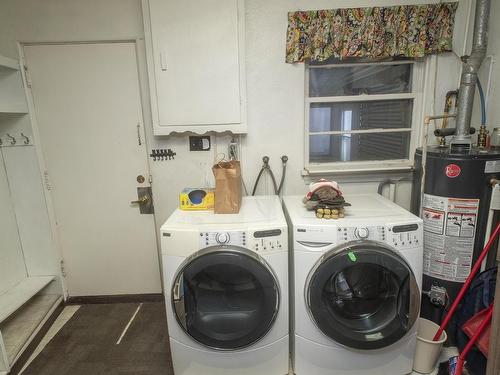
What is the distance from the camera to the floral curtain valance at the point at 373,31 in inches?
75.6

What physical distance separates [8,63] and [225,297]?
6.94 feet

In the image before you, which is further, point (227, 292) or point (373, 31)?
point (373, 31)

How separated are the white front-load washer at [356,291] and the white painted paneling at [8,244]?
2.18m

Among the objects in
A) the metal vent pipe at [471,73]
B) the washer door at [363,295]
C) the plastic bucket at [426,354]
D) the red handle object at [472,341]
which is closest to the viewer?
the washer door at [363,295]

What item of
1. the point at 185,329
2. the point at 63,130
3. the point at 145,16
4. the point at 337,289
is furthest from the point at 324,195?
the point at 63,130

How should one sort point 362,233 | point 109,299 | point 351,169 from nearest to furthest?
point 362,233 < point 351,169 < point 109,299

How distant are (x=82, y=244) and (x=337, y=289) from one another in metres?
2.05

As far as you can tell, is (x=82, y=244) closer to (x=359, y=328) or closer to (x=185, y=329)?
(x=185, y=329)

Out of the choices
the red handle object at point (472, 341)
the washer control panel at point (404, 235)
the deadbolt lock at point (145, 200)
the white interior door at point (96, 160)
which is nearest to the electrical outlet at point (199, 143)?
the white interior door at point (96, 160)

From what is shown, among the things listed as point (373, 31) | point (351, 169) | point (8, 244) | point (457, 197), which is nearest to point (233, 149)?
point (351, 169)

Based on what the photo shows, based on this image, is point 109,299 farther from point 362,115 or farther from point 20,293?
point 362,115

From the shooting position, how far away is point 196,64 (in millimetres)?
1906

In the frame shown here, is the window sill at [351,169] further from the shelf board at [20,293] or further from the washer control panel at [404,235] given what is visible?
the shelf board at [20,293]

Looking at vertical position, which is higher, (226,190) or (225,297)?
(226,190)
